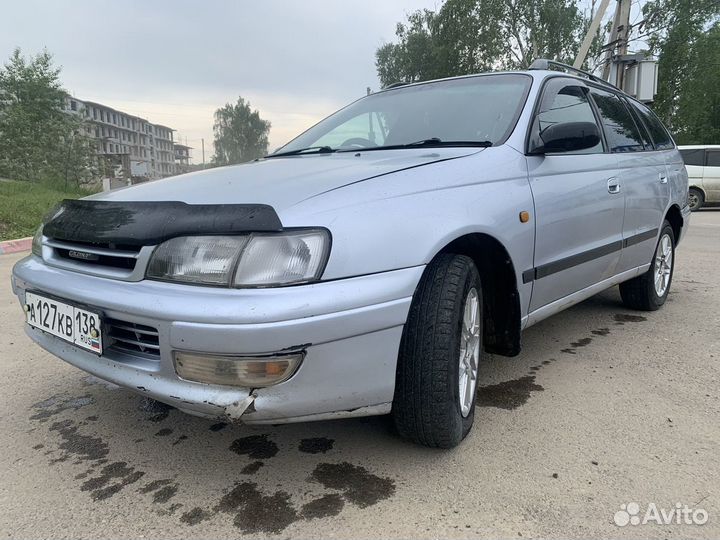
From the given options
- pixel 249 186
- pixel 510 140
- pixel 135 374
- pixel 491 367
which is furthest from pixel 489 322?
pixel 135 374

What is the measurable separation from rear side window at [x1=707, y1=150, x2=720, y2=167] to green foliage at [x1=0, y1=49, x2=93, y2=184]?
68.6 feet

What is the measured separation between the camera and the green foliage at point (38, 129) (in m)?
20.5

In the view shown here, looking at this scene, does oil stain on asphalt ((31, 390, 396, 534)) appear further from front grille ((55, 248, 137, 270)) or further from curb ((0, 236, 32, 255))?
curb ((0, 236, 32, 255))

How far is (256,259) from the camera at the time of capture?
4.84 ft

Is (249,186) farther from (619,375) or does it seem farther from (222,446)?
(619,375)

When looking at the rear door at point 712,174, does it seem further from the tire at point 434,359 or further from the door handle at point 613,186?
the tire at point 434,359

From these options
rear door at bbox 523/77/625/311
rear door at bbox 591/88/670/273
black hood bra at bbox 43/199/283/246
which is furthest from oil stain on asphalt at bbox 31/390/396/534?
rear door at bbox 591/88/670/273

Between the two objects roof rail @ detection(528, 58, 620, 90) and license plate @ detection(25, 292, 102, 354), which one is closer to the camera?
license plate @ detection(25, 292, 102, 354)

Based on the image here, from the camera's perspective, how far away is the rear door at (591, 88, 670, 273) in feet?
10.3

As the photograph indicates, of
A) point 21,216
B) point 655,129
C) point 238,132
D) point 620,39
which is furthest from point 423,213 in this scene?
point 238,132

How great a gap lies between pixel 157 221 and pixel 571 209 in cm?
191

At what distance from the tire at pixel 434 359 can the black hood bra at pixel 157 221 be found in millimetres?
579

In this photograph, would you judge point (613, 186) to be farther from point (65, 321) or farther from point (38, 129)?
point (38, 129)

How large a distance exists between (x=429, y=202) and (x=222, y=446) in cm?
122
